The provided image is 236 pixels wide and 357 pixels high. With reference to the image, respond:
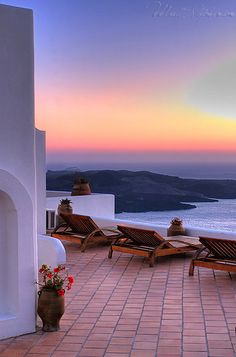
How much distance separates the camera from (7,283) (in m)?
5.52

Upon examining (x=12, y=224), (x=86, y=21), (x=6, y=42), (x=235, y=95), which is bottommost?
(x=12, y=224)

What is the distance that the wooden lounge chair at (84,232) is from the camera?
10466mm

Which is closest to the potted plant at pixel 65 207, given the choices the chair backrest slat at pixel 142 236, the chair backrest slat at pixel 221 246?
the chair backrest slat at pixel 142 236

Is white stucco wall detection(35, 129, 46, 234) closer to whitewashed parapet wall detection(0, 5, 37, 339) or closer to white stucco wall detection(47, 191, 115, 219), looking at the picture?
white stucco wall detection(47, 191, 115, 219)

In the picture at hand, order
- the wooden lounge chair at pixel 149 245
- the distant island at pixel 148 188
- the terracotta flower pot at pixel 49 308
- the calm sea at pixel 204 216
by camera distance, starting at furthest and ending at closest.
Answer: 1. the distant island at pixel 148 188
2. the calm sea at pixel 204 216
3. the wooden lounge chair at pixel 149 245
4. the terracotta flower pot at pixel 49 308

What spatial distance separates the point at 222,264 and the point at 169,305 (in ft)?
5.17

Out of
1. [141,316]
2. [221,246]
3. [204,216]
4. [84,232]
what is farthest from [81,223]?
[141,316]

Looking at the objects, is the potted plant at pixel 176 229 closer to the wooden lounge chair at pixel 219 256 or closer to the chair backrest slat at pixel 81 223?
the chair backrest slat at pixel 81 223

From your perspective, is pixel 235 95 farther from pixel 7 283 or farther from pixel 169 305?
pixel 7 283

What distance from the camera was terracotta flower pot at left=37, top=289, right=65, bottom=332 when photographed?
551 centimetres

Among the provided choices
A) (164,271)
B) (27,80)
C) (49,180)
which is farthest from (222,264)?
(49,180)

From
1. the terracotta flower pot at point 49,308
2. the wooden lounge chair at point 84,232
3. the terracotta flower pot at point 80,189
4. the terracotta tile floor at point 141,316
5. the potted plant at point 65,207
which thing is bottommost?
the terracotta tile floor at point 141,316

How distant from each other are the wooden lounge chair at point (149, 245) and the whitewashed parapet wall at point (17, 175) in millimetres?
3601

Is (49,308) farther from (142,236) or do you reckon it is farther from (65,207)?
(65,207)
